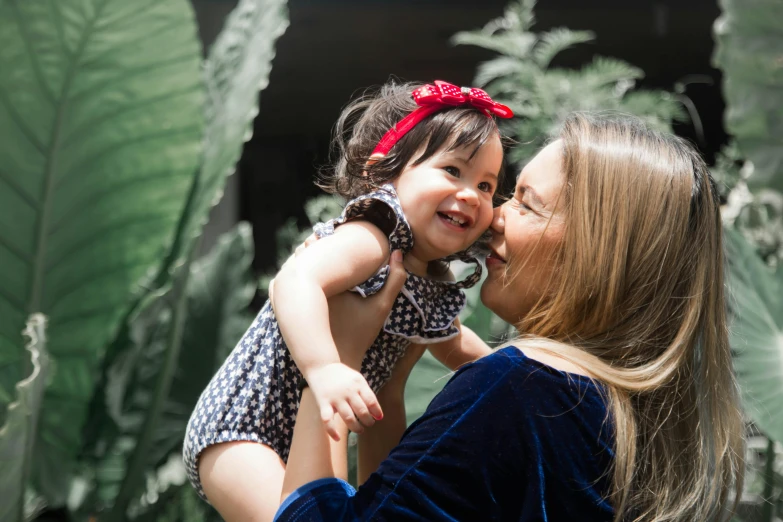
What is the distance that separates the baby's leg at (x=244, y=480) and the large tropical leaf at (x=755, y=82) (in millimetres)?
1645

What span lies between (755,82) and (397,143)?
1.40 metres

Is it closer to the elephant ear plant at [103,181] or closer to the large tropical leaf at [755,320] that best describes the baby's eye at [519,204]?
the elephant ear plant at [103,181]

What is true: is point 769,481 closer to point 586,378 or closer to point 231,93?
point 586,378

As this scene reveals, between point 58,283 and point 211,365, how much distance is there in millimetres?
513

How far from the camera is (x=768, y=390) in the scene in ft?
6.98

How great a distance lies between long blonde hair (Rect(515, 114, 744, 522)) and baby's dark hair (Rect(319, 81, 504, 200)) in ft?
0.55

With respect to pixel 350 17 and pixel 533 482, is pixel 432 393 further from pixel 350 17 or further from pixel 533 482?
pixel 350 17

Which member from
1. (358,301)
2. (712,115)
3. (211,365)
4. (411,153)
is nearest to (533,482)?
(358,301)

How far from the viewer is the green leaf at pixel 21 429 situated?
1.42m

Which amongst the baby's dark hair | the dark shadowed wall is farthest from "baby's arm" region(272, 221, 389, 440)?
Result: the dark shadowed wall

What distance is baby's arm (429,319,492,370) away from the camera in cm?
138

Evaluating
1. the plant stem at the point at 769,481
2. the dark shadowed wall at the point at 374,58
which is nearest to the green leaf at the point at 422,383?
the plant stem at the point at 769,481

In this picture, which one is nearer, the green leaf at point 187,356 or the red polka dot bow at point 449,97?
the red polka dot bow at point 449,97

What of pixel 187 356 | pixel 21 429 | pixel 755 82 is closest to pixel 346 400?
pixel 21 429
